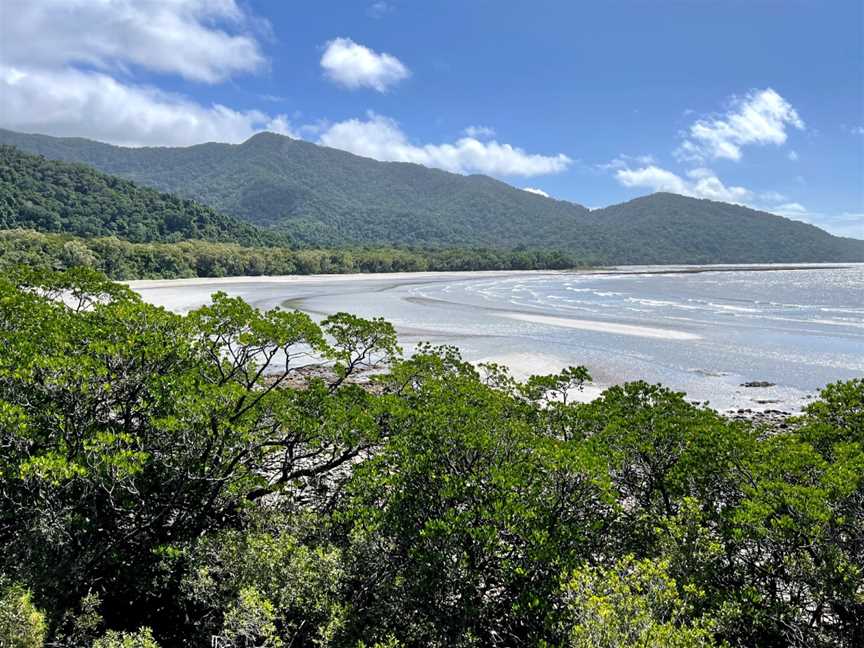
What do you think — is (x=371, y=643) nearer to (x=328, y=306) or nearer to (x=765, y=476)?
(x=765, y=476)

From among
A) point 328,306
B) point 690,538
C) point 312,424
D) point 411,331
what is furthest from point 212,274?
point 690,538

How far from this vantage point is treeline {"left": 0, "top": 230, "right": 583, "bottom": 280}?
230ft

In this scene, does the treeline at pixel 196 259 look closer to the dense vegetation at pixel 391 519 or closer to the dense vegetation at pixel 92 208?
the dense vegetation at pixel 92 208

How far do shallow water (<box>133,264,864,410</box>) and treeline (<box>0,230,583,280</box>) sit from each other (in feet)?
31.1

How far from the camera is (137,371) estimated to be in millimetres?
9969

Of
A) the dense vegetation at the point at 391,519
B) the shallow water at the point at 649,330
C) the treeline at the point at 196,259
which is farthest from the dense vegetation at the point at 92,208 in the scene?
the dense vegetation at the point at 391,519

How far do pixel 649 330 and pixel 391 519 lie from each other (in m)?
40.2

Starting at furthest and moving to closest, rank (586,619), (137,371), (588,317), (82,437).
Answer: (588,317) < (137,371) < (82,437) < (586,619)

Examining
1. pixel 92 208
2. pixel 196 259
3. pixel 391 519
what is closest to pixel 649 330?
pixel 391 519

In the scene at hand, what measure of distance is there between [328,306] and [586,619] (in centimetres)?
5327

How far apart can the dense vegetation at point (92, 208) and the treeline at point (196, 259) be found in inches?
948

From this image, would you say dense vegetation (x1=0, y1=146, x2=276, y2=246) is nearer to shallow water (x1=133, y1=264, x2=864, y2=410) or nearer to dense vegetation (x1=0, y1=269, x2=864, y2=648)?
shallow water (x1=133, y1=264, x2=864, y2=410)

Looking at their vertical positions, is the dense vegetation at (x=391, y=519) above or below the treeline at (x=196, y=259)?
below

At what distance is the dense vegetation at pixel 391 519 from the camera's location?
7648 millimetres
